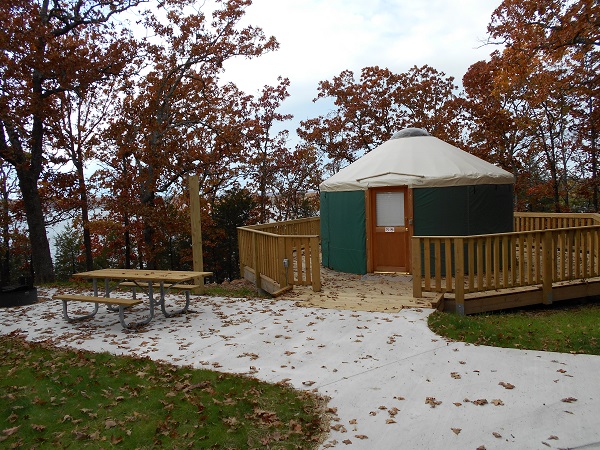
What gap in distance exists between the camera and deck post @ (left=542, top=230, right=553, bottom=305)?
677 centimetres

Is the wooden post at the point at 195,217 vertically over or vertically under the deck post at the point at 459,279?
over

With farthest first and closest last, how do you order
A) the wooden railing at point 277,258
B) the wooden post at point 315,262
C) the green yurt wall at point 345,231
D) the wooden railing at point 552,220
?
1. the wooden railing at point 552,220
2. the green yurt wall at point 345,231
3. the wooden railing at point 277,258
4. the wooden post at point 315,262

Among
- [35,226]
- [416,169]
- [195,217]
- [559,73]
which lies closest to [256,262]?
[195,217]

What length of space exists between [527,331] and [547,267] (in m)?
2.03

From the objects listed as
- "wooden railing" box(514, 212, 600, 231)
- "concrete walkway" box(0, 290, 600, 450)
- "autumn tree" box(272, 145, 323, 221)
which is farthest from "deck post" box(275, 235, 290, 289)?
"autumn tree" box(272, 145, 323, 221)

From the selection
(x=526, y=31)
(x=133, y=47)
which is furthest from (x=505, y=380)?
(x=133, y=47)

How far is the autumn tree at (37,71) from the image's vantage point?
10195mm

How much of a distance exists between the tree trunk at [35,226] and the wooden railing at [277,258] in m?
4.80

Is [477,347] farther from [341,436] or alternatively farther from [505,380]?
[341,436]

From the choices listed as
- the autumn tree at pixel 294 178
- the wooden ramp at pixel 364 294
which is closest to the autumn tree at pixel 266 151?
the autumn tree at pixel 294 178

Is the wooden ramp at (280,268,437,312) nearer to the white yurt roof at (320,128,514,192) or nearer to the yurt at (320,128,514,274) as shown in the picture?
the yurt at (320,128,514,274)

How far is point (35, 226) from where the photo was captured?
11.1 metres

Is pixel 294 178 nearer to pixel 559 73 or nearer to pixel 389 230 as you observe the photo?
pixel 559 73

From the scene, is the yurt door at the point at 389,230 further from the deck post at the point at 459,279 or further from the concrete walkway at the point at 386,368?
the concrete walkway at the point at 386,368
